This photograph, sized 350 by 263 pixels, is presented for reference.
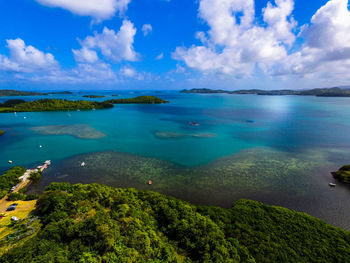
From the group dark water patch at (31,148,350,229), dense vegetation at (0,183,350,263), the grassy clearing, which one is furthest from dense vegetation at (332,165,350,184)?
the grassy clearing

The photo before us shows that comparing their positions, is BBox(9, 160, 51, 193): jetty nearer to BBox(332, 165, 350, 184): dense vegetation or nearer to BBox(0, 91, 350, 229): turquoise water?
BBox(0, 91, 350, 229): turquoise water

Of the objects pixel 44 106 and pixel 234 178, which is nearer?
pixel 234 178

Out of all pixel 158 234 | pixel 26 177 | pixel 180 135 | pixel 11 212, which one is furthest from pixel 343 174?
pixel 26 177

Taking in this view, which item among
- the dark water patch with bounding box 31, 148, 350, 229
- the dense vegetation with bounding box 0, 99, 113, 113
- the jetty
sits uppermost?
the dense vegetation with bounding box 0, 99, 113, 113

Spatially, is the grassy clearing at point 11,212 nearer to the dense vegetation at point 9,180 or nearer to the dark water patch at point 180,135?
the dense vegetation at point 9,180

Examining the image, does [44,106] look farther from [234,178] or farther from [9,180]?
[234,178]

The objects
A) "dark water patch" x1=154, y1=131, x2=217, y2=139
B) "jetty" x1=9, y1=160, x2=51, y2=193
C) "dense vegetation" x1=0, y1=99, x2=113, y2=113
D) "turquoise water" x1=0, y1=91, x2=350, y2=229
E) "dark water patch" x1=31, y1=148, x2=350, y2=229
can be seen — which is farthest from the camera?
"dense vegetation" x1=0, y1=99, x2=113, y2=113
